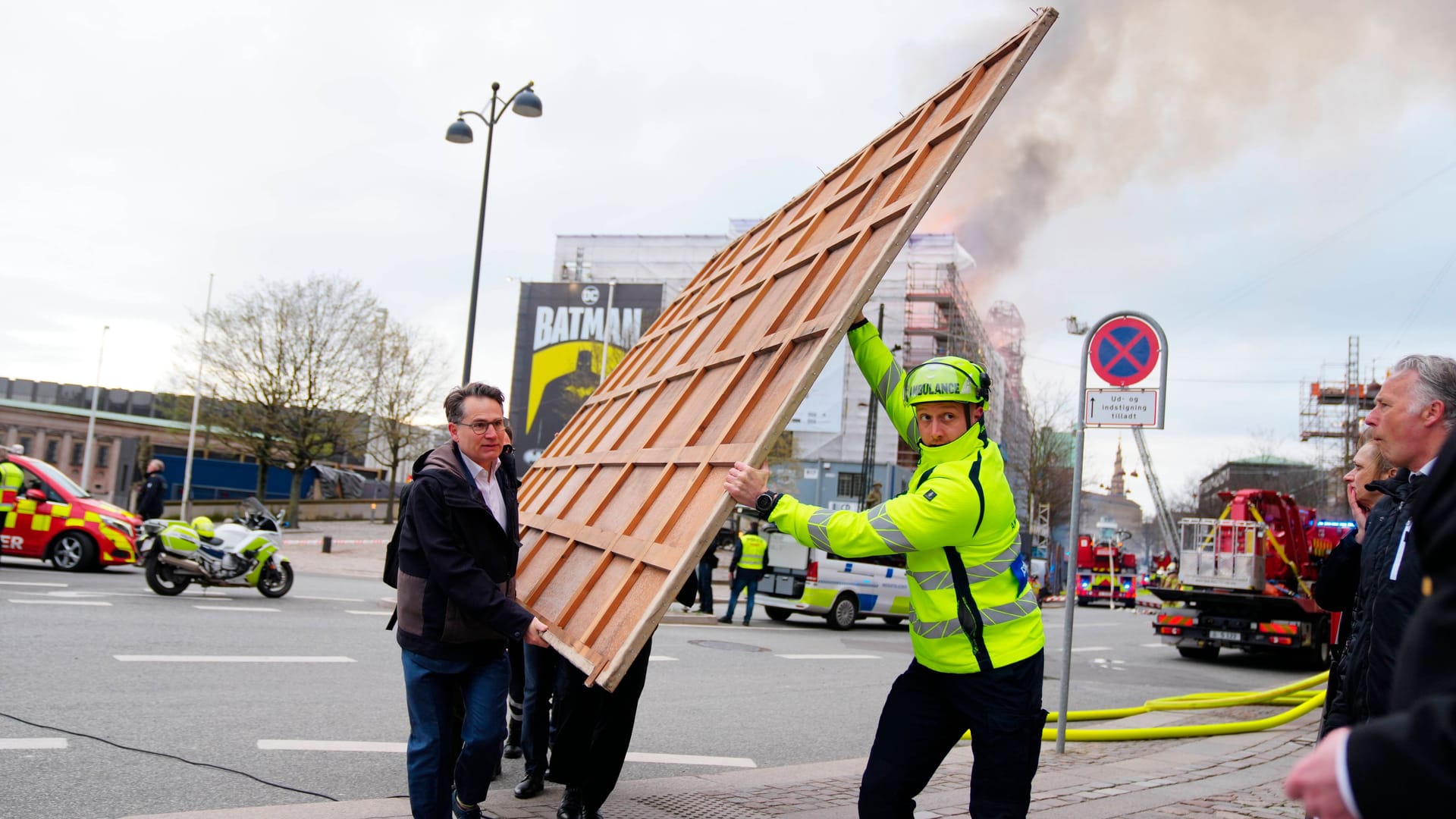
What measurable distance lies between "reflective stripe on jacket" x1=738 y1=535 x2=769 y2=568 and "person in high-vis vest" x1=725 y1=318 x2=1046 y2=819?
43.7 feet

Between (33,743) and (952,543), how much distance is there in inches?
209

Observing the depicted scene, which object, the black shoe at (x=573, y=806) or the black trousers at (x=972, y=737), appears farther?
the black shoe at (x=573, y=806)

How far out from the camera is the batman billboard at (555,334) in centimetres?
6488

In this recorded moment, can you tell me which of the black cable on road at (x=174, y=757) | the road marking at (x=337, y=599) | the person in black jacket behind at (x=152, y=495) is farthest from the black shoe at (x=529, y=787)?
the person in black jacket behind at (x=152, y=495)

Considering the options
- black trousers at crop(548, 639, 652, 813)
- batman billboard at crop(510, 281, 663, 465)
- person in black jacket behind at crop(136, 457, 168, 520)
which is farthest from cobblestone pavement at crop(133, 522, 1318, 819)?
batman billboard at crop(510, 281, 663, 465)

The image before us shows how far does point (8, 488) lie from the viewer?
15.1m

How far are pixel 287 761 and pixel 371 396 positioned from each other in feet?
123

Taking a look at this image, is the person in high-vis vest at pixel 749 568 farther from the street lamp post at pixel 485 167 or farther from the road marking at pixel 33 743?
the road marking at pixel 33 743

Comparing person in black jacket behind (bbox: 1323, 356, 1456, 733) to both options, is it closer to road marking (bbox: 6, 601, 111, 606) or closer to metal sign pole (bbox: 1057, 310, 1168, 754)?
metal sign pole (bbox: 1057, 310, 1168, 754)

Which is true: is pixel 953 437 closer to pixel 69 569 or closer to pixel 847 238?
pixel 847 238

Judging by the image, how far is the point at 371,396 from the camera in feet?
136

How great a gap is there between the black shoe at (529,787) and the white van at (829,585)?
40.3 ft

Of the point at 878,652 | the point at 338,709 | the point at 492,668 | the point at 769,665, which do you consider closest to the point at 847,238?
the point at 492,668

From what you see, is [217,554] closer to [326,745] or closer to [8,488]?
[8,488]
